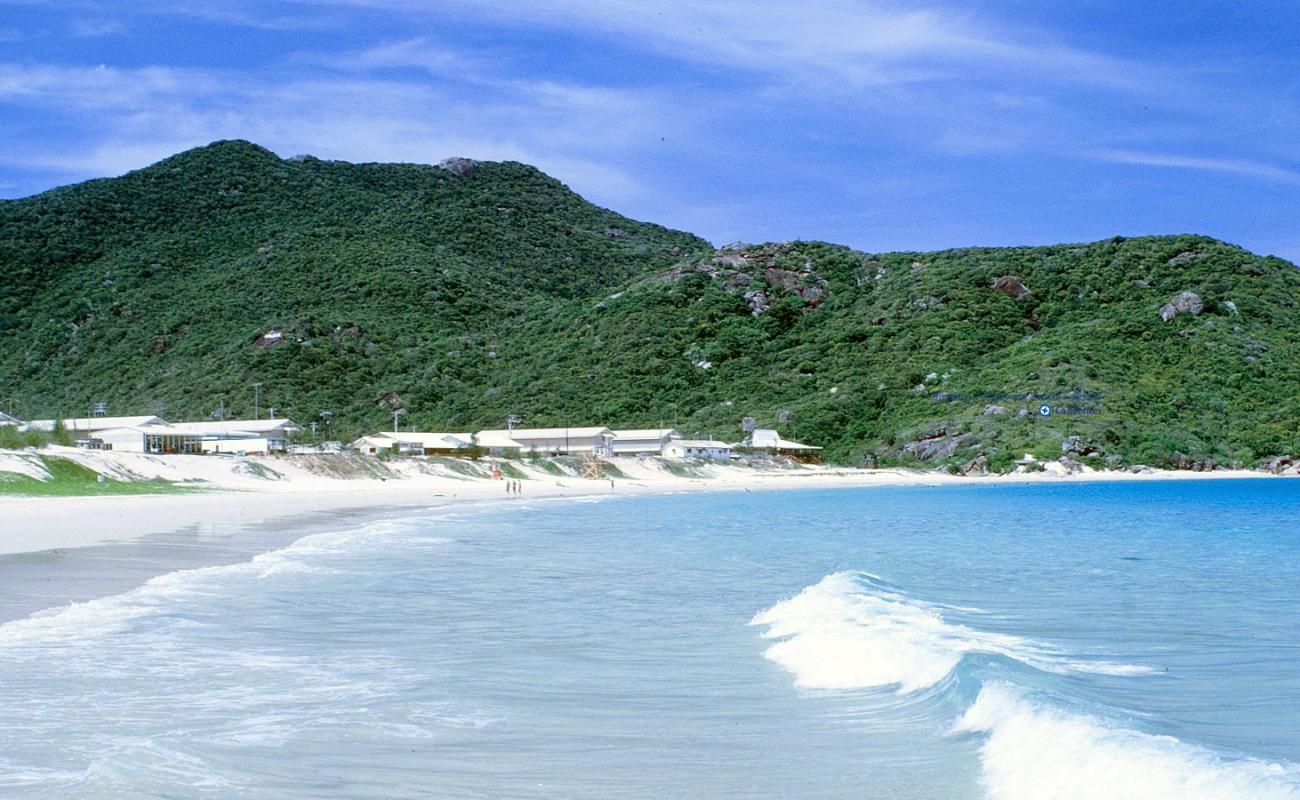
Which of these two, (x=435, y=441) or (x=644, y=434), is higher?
(x=644, y=434)

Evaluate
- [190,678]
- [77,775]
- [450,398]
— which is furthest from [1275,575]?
[450,398]

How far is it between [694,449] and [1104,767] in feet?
259

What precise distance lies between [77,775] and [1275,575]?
66.7 feet

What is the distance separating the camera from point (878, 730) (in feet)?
27.1

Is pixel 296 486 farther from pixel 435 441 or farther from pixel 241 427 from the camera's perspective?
pixel 435 441

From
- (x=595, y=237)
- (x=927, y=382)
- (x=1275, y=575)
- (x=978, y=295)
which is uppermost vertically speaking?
(x=595, y=237)

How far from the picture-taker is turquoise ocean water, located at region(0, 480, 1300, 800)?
6727 millimetres

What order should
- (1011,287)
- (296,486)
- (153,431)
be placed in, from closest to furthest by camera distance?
1. (296,486)
2. (153,431)
3. (1011,287)

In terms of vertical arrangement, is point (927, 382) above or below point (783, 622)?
above

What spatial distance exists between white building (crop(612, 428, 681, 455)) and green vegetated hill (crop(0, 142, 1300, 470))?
8593mm

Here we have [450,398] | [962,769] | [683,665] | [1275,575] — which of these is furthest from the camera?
[450,398]

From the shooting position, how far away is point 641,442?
87.8m

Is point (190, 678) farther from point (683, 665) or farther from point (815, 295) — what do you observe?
point (815, 295)

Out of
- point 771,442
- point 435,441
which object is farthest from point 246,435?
point 771,442
